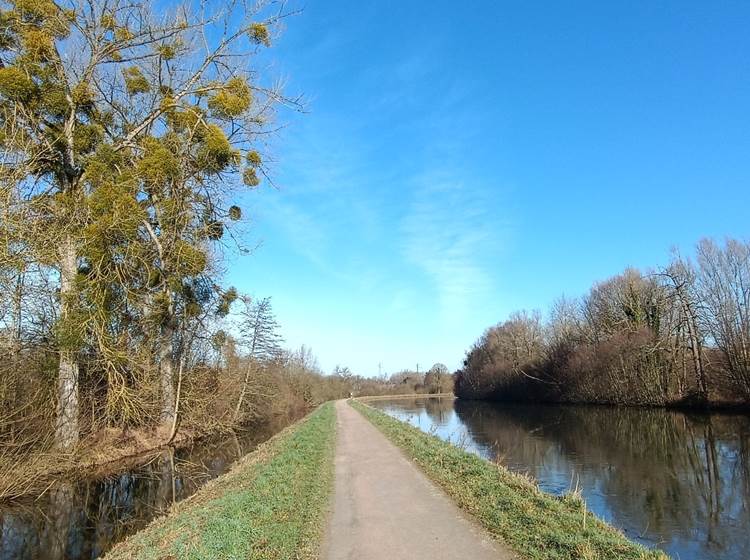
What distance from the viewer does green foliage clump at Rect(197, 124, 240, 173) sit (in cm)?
1363

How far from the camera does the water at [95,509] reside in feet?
28.1

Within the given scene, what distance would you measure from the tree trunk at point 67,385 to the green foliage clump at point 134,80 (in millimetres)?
6228

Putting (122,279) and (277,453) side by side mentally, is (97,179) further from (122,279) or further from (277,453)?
(277,453)

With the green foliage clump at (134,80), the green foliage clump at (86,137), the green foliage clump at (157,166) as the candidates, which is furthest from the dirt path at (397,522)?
the green foliage clump at (134,80)

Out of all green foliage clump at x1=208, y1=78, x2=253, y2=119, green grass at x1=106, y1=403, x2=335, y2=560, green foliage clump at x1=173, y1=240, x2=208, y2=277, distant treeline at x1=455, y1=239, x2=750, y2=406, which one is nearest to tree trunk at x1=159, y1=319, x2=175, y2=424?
green foliage clump at x1=173, y1=240, x2=208, y2=277

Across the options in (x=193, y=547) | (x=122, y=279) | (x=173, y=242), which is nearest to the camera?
(x=193, y=547)

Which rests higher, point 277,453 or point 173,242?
point 173,242

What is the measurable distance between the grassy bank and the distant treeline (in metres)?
25.0

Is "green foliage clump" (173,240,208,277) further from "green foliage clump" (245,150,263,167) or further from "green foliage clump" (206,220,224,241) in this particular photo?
"green foliage clump" (245,150,263,167)

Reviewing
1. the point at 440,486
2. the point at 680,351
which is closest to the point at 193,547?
the point at 440,486

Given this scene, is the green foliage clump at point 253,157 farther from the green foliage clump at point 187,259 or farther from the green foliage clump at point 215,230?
the green foliage clump at point 187,259

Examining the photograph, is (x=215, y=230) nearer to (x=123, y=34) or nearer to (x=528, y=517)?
(x=123, y=34)

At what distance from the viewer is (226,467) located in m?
16.2

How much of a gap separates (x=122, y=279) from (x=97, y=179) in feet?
8.75
